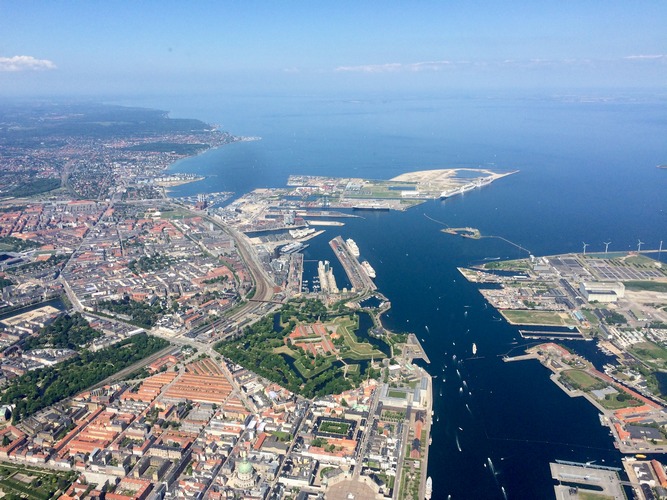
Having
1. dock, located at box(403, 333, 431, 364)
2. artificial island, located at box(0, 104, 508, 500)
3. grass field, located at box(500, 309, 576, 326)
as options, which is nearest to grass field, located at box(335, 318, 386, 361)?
artificial island, located at box(0, 104, 508, 500)

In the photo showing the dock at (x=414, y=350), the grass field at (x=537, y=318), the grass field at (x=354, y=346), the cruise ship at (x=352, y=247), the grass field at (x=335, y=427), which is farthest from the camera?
the cruise ship at (x=352, y=247)

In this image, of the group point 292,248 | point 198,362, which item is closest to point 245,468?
point 198,362

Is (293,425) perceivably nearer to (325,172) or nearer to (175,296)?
(175,296)

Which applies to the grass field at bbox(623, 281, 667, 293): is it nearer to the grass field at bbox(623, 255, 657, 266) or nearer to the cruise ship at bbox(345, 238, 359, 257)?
the grass field at bbox(623, 255, 657, 266)

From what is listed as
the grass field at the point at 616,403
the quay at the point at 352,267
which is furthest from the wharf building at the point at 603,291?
the quay at the point at 352,267

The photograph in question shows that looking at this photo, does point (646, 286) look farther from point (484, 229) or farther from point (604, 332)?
point (484, 229)

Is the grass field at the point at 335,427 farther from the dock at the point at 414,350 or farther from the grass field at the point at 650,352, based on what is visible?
the grass field at the point at 650,352
